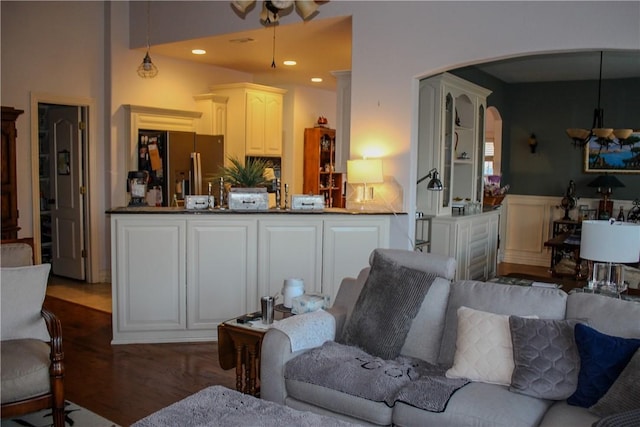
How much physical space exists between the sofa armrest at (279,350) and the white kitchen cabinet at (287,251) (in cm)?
164

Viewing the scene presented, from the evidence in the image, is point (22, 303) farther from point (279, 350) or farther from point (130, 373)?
point (279, 350)

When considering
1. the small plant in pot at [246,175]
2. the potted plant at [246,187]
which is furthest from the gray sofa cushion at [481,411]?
the small plant in pot at [246,175]

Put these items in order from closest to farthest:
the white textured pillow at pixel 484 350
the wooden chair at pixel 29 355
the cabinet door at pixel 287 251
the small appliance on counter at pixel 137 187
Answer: the white textured pillow at pixel 484 350
the wooden chair at pixel 29 355
the cabinet door at pixel 287 251
the small appliance on counter at pixel 137 187

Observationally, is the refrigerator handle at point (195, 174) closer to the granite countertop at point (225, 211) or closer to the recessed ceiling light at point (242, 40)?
the recessed ceiling light at point (242, 40)

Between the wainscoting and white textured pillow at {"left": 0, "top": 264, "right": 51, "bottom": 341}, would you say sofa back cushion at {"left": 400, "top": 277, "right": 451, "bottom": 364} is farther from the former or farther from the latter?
the wainscoting

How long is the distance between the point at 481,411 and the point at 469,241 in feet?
13.6

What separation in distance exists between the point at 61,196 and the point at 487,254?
17.0 feet

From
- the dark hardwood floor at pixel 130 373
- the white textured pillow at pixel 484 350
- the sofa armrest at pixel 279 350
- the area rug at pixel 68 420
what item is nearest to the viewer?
the white textured pillow at pixel 484 350

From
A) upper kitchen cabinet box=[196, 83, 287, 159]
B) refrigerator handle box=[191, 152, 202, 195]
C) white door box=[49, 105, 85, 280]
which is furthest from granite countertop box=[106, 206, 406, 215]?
upper kitchen cabinet box=[196, 83, 287, 159]

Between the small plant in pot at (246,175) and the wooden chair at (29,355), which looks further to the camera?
the small plant in pot at (246,175)

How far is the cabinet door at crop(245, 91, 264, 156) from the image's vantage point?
25.2 feet

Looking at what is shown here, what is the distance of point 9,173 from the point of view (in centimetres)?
557

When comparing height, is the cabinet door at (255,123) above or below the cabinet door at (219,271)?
above

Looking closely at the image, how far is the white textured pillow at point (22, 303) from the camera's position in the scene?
301 cm
